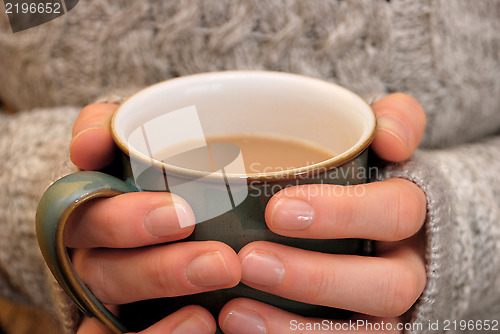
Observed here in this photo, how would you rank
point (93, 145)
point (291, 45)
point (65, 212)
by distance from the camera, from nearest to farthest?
point (65, 212) < point (93, 145) < point (291, 45)

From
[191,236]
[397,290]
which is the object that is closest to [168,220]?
[191,236]

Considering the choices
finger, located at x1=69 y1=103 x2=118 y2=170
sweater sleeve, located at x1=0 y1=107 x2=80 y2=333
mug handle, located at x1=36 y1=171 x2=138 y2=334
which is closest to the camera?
mug handle, located at x1=36 y1=171 x2=138 y2=334

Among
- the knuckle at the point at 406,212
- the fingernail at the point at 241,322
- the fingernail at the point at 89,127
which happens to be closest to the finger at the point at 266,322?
the fingernail at the point at 241,322

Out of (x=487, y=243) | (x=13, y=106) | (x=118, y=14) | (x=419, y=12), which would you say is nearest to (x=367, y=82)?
(x=419, y=12)

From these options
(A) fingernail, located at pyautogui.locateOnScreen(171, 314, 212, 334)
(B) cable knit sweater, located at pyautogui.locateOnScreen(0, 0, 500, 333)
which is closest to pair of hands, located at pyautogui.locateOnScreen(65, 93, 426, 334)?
(A) fingernail, located at pyautogui.locateOnScreen(171, 314, 212, 334)

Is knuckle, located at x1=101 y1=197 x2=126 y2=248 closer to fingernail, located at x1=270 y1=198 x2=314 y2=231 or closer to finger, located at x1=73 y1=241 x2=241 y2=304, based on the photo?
finger, located at x1=73 y1=241 x2=241 y2=304

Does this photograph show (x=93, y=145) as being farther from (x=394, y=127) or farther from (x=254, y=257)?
(x=394, y=127)
